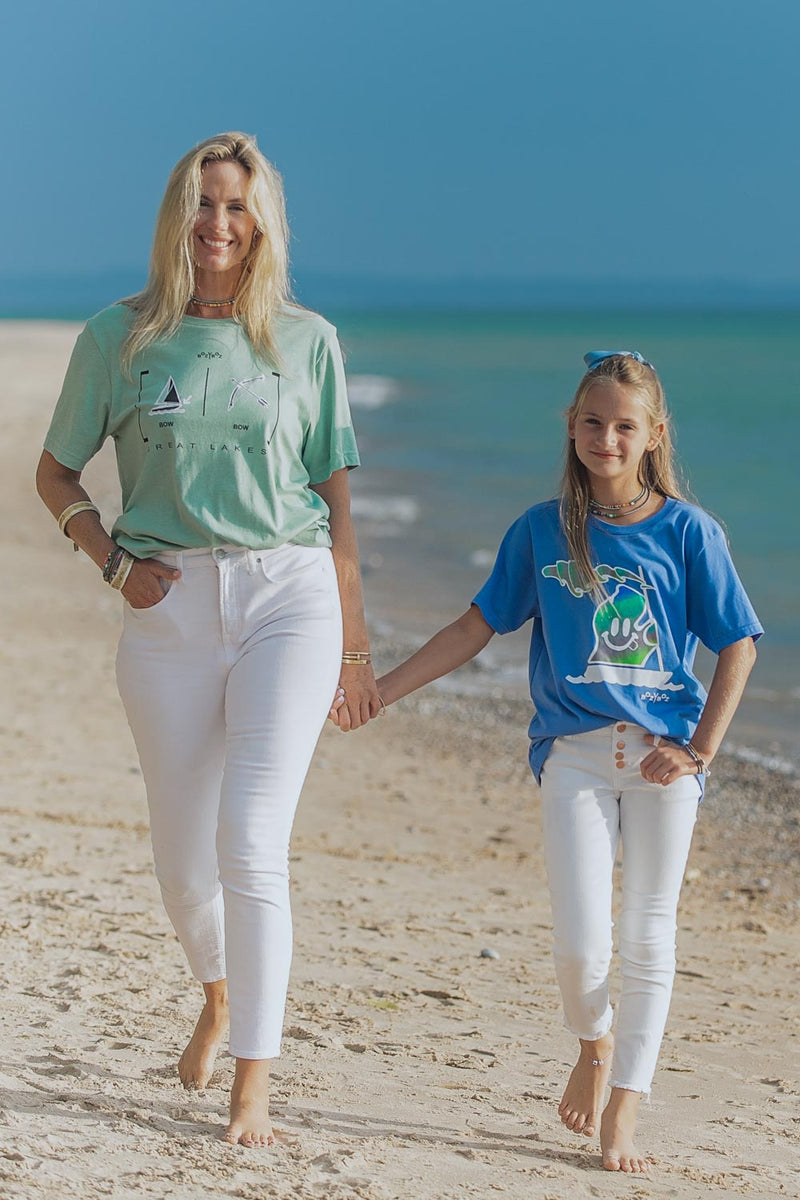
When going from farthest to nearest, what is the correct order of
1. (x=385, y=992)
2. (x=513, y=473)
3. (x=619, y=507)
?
1. (x=513, y=473)
2. (x=385, y=992)
3. (x=619, y=507)

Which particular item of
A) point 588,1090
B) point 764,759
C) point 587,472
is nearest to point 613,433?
point 587,472

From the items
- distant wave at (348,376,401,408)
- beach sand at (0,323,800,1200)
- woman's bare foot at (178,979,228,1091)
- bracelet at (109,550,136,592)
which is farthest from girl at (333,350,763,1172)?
distant wave at (348,376,401,408)

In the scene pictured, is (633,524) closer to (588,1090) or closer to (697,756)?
(697,756)

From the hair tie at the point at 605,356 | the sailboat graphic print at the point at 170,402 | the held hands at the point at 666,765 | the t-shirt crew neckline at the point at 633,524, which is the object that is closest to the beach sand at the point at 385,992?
Answer: the held hands at the point at 666,765

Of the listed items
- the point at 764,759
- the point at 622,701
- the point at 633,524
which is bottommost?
the point at 764,759

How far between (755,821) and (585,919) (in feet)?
13.8

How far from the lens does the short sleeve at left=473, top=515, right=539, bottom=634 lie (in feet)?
11.8

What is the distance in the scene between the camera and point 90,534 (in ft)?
11.3

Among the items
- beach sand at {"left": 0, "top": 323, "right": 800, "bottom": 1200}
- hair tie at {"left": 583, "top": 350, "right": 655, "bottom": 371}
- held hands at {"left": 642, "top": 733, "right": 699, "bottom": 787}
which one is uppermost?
hair tie at {"left": 583, "top": 350, "right": 655, "bottom": 371}

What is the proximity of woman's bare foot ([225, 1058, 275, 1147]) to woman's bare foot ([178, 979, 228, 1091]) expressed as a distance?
33 centimetres

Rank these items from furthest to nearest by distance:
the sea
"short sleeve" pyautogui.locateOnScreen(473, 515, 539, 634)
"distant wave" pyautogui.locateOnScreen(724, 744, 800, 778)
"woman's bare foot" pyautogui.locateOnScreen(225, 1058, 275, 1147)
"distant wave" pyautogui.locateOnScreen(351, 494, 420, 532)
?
"distant wave" pyautogui.locateOnScreen(351, 494, 420, 532)
the sea
"distant wave" pyautogui.locateOnScreen(724, 744, 800, 778)
"short sleeve" pyautogui.locateOnScreen(473, 515, 539, 634)
"woman's bare foot" pyautogui.locateOnScreen(225, 1058, 275, 1147)

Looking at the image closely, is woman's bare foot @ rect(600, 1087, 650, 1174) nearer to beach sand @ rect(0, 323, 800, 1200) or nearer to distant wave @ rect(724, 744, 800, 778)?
beach sand @ rect(0, 323, 800, 1200)

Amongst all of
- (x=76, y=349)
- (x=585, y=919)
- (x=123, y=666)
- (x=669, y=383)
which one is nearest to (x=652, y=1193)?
(x=585, y=919)

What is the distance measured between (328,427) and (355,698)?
2.27 feet
